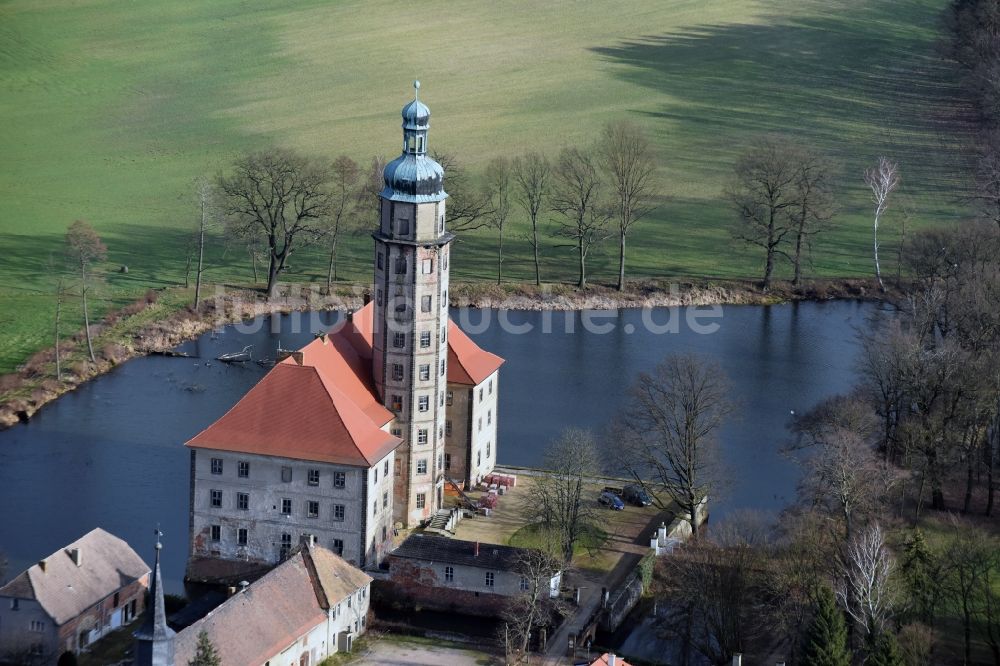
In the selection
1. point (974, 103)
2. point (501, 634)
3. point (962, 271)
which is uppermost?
point (974, 103)

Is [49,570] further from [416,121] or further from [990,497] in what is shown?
[990,497]

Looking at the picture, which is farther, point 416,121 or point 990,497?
point 990,497

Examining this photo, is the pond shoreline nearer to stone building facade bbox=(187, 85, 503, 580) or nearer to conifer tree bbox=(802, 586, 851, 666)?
stone building facade bbox=(187, 85, 503, 580)

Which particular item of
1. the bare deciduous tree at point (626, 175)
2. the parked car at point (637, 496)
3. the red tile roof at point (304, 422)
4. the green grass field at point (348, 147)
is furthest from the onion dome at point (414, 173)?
the bare deciduous tree at point (626, 175)

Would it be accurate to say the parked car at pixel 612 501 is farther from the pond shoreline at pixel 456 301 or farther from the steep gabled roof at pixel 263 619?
the pond shoreline at pixel 456 301

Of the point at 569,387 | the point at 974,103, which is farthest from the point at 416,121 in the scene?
the point at 974,103

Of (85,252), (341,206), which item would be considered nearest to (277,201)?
(341,206)

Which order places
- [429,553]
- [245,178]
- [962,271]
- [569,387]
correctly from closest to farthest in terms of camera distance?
A: [429,553], [962,271], [569,387], [245,178]
